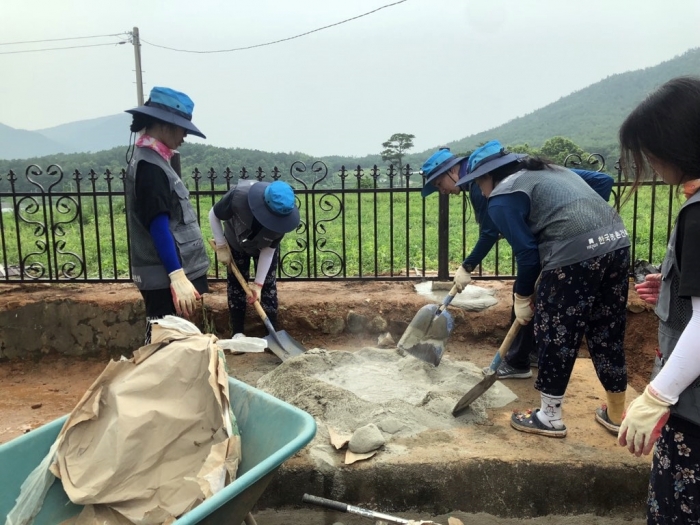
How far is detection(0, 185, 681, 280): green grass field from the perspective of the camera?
532 centimetres

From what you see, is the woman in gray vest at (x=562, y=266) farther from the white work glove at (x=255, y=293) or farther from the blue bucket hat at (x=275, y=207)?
the white work glove at (x=255, y=293)

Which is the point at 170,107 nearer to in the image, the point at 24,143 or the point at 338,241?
the point at 338,241

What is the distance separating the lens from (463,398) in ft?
10.2

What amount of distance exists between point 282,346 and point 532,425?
6.24 ft

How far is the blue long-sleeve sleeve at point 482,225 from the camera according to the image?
343cm

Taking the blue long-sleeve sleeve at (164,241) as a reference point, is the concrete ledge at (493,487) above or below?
below

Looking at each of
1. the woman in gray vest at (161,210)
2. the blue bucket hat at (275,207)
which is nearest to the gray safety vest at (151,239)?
the woman in gray vest at (161,210)

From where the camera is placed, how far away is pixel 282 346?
160 inches

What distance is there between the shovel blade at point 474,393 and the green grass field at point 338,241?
1.95 m

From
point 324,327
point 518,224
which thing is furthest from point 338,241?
point 518,224

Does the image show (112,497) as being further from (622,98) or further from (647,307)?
(622,98)

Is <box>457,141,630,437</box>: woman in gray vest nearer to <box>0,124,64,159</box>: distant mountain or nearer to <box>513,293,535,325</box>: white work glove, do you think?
<box>513,293,535,325</box>: white work glove

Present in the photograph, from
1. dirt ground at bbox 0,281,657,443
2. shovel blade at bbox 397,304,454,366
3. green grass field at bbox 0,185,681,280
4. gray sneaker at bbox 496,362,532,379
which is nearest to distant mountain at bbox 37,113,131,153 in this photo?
green grass field at bbox 0,185,681,280

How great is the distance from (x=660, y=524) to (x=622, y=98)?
64954mm
